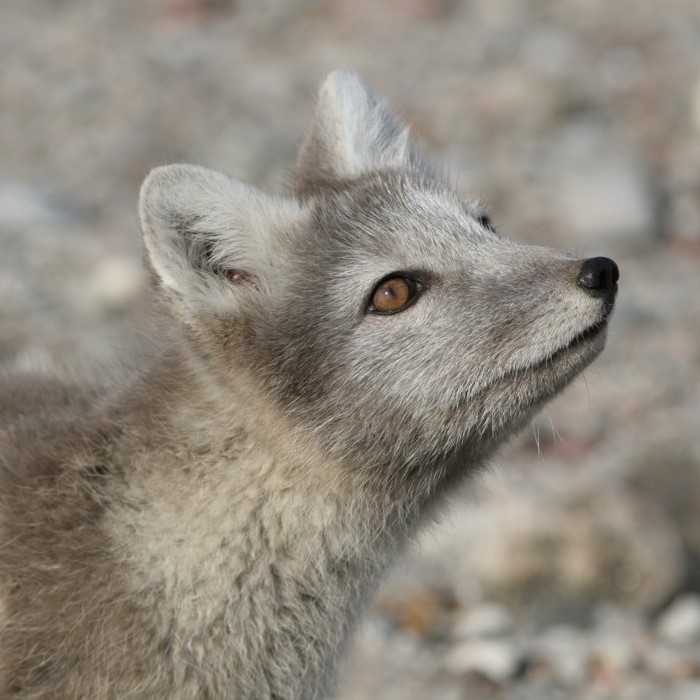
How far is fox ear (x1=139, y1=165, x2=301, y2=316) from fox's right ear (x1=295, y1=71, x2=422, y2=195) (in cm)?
39

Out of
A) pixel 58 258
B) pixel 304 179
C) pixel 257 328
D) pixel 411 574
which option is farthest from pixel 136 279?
pixel 257 328

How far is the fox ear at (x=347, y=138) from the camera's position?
4.38 metres

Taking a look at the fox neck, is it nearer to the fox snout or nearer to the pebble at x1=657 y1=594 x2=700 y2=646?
the fox snout

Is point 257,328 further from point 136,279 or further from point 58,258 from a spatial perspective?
point 58,258

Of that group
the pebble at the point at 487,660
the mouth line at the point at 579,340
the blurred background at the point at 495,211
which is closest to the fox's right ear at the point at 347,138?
the blurred background at the point at 495,211

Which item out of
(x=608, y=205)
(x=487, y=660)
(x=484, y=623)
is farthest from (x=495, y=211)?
(x=487, y=660)

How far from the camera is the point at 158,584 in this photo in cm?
377

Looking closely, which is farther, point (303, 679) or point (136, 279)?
point (136, 279)

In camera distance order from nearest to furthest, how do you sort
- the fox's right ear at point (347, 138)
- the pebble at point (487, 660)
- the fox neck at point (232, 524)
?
the fox neck at point (232, 524) → the fox's right ear at point (347, 138) → the pebble at point (487, 660)

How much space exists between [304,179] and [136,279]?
12.7 feet

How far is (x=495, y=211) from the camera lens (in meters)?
9.05

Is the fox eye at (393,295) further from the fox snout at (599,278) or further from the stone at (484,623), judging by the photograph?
the stone at (484,623)

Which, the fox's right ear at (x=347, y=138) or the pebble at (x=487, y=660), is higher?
the fox's right ear at (x=347, y=138)

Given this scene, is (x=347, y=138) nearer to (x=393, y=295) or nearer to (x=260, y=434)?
(x=393, y=295)
